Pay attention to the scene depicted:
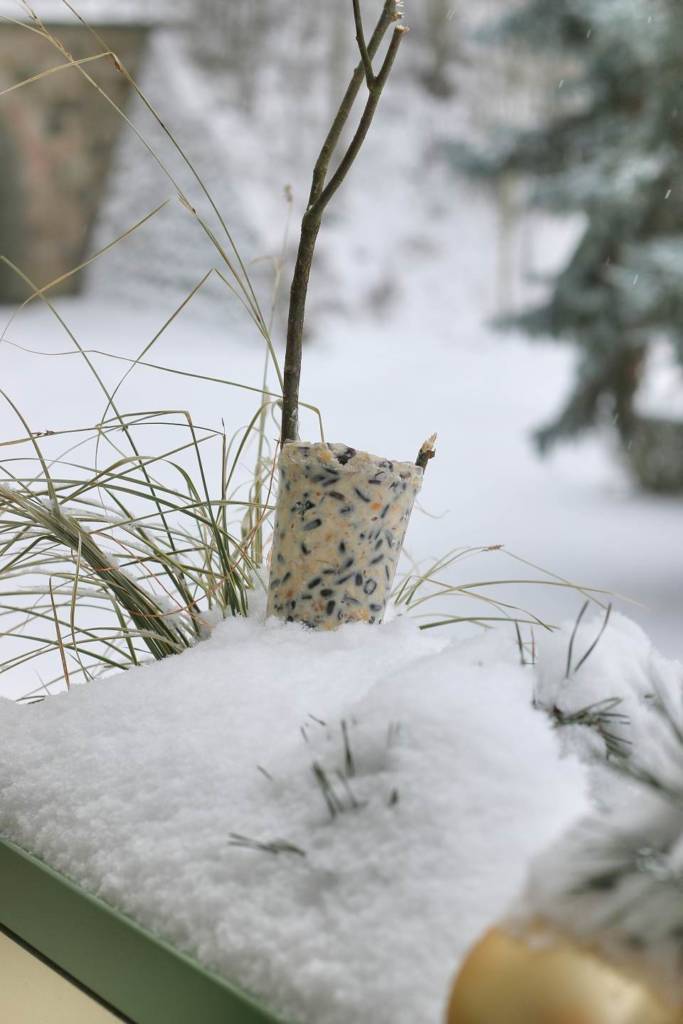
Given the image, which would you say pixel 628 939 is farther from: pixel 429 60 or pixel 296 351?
pixel 429 60

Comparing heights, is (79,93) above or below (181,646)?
above

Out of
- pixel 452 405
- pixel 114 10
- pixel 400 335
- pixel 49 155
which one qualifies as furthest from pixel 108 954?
pixel 114 10

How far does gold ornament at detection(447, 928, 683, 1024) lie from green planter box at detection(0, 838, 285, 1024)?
0.07 m

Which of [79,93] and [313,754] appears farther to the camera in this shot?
[79,93]

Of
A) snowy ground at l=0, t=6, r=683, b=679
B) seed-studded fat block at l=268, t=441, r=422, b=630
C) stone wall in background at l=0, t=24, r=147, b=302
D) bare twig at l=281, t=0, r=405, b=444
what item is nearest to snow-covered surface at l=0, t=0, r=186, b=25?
stone wall in background at l=0, t=24, r=147, b=302

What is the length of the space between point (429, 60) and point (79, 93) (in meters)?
2.12

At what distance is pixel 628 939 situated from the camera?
0.23 metres

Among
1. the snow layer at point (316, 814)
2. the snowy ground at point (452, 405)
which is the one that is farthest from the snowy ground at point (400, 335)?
the snow layer at point (316, 814)

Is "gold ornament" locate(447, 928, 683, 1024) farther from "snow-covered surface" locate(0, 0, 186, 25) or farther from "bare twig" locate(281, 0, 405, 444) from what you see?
"snow-covered surface" locate(0, 0, 186, 25)

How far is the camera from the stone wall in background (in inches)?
190

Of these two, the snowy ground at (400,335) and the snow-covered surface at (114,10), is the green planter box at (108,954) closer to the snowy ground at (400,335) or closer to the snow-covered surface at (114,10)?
the snowy ground at (400,335)

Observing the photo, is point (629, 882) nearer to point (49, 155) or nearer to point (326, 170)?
point (326, 170)

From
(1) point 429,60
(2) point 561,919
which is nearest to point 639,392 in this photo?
(1) point 429,60

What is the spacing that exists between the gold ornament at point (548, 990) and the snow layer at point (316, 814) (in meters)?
0.03
